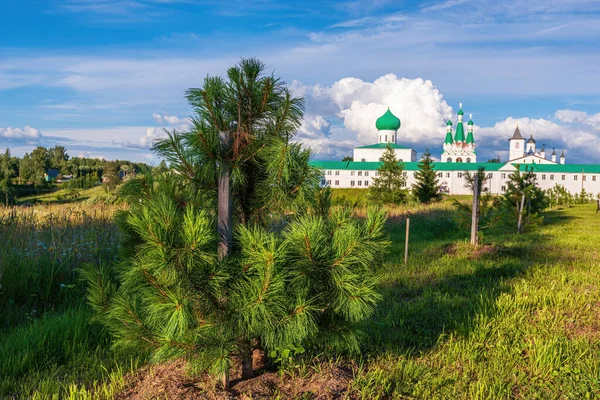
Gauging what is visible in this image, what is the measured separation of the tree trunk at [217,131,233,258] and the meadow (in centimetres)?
83

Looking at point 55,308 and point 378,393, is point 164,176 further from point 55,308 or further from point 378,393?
point 55,308

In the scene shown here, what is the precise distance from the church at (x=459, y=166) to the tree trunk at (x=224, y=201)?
49917mm

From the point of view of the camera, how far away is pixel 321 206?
3057mm

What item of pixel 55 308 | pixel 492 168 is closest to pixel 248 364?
pixel 55 308

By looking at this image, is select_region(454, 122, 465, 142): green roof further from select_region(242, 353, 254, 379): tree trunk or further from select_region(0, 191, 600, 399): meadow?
select_region(242, 353, 254, 379): tree trunk

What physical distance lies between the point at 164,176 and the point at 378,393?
1.95 meters

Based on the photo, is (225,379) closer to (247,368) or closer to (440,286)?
(247,368)

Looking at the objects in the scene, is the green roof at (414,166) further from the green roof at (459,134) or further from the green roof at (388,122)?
the green roof at (459,134)

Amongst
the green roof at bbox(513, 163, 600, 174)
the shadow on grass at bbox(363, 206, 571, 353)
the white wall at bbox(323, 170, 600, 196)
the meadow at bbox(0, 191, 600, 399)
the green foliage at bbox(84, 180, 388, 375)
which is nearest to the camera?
the green foliage at bbox(84, 180, 388, 375)

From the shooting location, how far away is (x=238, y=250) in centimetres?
283

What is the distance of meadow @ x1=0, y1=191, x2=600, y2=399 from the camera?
124 inches

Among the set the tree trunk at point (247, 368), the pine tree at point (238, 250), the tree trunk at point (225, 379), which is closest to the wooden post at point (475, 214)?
the pine tree at point (238, 250)

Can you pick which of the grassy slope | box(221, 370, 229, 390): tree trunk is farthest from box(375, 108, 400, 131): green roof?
box(221, 370, 229, 390): tree trunk

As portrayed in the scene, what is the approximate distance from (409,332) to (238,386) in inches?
74.0
